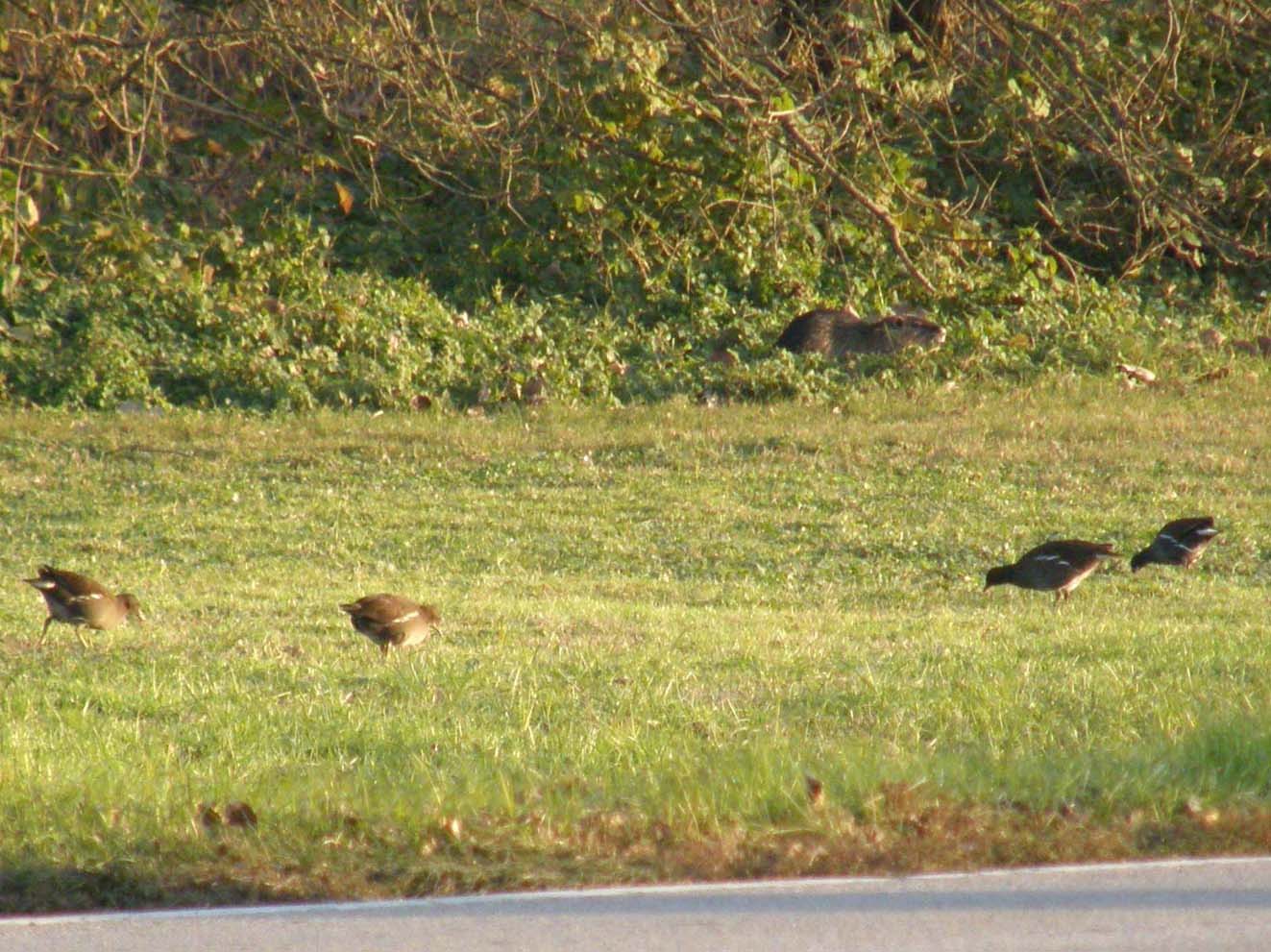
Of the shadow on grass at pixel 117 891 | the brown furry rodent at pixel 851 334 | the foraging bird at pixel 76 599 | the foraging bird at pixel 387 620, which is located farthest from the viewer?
the brown furry rodent at pixel 851 334

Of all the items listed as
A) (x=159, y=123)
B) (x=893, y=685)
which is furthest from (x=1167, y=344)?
(x=893, y=685)

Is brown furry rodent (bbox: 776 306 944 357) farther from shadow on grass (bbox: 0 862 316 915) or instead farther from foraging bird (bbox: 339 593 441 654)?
shadow on grass (bbox: 0 862 316 915)

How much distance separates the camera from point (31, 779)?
229 inches

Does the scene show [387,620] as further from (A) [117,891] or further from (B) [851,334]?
(B) [851,334]

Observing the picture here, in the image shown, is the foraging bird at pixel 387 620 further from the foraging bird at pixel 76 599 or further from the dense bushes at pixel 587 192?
the dense bushes at pixel 587 192

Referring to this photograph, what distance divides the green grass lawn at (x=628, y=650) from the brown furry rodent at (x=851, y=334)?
126cm

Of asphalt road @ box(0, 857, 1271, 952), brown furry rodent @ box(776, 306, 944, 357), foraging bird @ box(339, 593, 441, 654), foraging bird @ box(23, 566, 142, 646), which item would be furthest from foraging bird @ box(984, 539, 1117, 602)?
brown furry rodent @ box(776, 306, 944, 357)

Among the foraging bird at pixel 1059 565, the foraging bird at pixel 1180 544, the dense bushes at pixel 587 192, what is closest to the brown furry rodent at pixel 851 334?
the dense bushes at pixel 587 192

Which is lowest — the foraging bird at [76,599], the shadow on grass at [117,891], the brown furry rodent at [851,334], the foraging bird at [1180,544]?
the brown furry rodent at [851,334]

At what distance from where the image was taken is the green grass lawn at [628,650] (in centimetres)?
533

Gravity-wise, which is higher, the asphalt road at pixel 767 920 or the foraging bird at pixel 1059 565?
the asphalt road at pixel 767 920

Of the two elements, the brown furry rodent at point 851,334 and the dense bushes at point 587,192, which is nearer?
the dense bushes at point 587,192

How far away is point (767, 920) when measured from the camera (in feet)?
15.6

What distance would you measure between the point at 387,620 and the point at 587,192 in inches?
451
